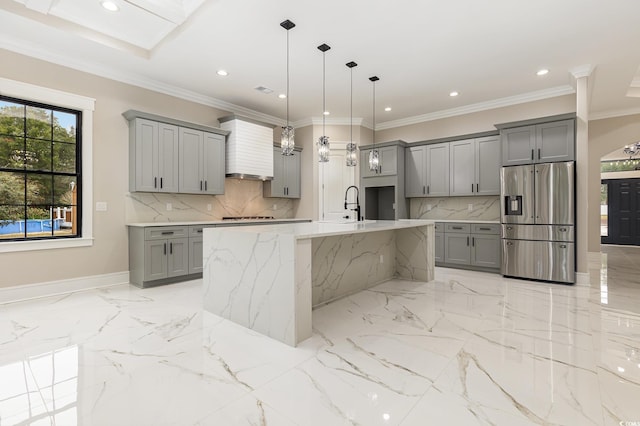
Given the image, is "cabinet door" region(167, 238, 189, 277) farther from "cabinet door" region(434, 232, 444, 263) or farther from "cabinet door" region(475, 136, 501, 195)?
"cabinet door" region(475, 136, 501, 195)

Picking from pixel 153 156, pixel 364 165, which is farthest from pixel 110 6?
pixel 364 165

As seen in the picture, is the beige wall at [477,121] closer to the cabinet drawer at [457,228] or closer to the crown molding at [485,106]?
the crown molding at [485,106]

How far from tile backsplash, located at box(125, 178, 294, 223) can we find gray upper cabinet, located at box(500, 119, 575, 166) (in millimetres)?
4273

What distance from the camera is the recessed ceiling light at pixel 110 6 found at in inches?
126

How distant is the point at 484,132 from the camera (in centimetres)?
549

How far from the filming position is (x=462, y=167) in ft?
18.9

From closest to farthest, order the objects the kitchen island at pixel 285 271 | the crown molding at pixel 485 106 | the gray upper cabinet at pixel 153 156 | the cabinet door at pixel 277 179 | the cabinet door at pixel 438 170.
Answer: the kitchen island at pixel 285 271 → the gray upper cabinet at pixel 153 156 → the crown molding at pixel 485 106 → the cabinet door at pixel 438 170 → the cabinet door at pixel 277 179

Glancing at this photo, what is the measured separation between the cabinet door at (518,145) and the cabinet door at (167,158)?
16.8ft

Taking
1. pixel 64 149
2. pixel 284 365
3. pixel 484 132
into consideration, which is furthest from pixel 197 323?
pixel 484 132

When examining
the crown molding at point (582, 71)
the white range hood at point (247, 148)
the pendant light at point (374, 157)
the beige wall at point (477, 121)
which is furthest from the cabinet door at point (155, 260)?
the crown molding at point (582, 71)

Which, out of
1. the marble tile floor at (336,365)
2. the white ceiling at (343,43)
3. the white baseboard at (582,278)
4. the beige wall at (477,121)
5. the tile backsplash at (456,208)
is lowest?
the marble tile floor at (336,365)

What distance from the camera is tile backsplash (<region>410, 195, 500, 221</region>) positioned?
5.79m

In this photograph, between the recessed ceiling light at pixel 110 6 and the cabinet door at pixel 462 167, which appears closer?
the recessed ceiling light at pixel 110 6

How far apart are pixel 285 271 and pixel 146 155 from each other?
130 inches
